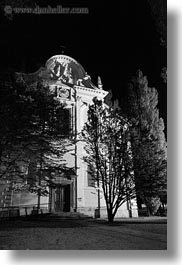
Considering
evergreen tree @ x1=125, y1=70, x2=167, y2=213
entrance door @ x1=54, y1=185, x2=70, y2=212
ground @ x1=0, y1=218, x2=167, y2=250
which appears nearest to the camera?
ground @ x1=0, y1=218, x2=167, y2=250

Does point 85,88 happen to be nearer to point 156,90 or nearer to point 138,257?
point 156,90

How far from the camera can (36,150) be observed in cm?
443

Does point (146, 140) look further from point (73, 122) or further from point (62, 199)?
point (62, 199)

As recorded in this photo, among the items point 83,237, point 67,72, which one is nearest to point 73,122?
point 67,72

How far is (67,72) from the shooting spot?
19.6 feet

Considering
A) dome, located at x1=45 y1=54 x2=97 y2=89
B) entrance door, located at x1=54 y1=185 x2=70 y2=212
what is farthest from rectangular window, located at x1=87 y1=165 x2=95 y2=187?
dome, located at x1=45 y1=54 x2=97 y2=89

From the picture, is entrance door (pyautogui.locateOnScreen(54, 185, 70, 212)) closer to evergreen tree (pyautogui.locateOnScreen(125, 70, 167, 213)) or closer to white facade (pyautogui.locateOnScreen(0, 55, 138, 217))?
white facade (pyautogui.locateOnScreen(0, 55, 138, 217))

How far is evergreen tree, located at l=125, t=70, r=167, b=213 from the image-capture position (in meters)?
3.96

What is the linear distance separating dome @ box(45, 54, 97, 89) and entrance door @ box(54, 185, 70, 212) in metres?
2.15

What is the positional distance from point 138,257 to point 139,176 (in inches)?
60.0

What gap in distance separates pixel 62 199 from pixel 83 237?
2.14m

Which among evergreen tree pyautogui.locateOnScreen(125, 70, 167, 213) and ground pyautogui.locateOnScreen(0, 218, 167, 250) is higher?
evergreen tree pyautogui.locateOnScreen(125, 70, 167, 213)

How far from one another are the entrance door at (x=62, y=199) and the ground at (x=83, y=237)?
1564mm

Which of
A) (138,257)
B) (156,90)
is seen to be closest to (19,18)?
(156,90)
